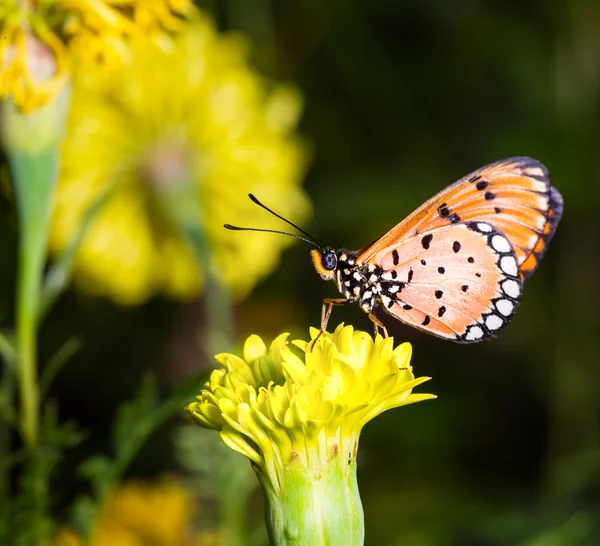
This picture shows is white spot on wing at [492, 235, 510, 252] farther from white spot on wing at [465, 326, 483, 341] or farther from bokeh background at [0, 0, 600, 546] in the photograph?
bokeh background at [0, 0, 600, 546]

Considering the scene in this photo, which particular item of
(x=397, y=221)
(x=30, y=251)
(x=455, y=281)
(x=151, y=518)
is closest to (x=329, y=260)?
(x=455, y=281)

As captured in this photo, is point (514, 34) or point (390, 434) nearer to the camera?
point (390, 434)

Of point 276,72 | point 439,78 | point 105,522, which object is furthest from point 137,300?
point 439,78

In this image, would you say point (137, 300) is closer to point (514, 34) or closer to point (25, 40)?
point (25, 40)

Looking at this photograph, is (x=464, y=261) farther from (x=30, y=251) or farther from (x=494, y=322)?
(x=30, y=251)

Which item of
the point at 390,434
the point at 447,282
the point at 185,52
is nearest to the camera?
the point at 447,282

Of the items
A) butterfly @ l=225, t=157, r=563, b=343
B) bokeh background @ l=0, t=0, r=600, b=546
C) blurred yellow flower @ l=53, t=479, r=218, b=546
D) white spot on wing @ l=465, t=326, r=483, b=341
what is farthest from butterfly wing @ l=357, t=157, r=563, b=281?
bokeh background @ l=0, t=0, r=600, b=546

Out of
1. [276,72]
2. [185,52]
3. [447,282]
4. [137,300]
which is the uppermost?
[447,282]

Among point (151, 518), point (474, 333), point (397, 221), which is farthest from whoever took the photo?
point (397, 221)
